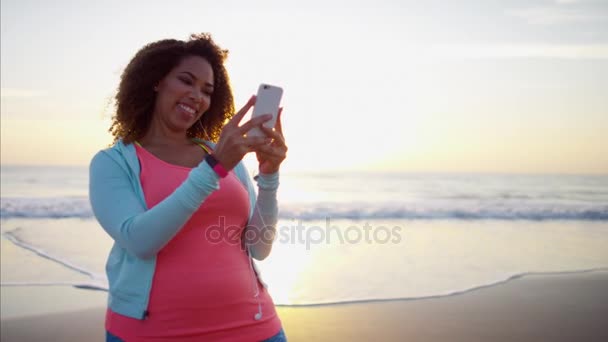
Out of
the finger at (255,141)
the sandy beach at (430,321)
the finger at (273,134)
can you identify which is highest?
the finger at (273,134)

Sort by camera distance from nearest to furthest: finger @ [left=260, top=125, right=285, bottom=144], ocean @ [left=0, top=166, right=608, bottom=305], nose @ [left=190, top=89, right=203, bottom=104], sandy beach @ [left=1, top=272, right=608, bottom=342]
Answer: finger @ [left=260, top=125, right=285, bottom=144]
nose @ [left=190, top=89, right=203, bottom=104]
sandy beach @ [left=1, top=272, right=608, bottom=342]
ocean @ [left=0, top=166, right=608, bottom=305]

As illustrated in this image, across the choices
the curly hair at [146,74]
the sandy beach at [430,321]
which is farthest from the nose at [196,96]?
the sandy beach at [430,321]

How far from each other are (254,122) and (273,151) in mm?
163

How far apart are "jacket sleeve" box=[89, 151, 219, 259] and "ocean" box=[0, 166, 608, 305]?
383 cm

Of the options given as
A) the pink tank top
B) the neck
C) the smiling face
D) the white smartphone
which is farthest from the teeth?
the white smartphone

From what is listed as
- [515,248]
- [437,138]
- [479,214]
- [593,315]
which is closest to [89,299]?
[593,315]

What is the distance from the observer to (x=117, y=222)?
5.55 feet

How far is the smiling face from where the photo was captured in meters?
2.02

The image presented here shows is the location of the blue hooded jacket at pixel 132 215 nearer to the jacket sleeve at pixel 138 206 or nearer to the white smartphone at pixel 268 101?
the jacket sleeve at pixel 138 206

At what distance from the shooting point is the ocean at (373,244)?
20.3 ft

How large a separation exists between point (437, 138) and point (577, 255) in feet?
55.2

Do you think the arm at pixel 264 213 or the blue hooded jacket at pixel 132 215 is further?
the arm at pixel 264 213

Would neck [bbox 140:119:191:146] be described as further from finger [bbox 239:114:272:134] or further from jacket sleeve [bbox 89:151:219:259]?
finger [bbox 239:114:272:134]

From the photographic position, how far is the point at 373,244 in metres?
8.65
